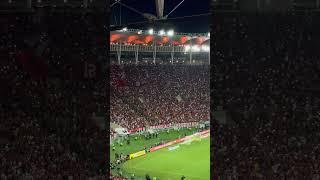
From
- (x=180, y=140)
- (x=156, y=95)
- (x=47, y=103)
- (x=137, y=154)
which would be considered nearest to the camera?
(x=47, y=103)

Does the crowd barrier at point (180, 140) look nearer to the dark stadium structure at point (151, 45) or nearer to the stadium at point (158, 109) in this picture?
the stadium at point (158, 109)

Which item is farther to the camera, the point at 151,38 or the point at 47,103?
the point at 151,38

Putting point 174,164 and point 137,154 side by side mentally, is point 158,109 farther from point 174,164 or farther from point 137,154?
point 174,164

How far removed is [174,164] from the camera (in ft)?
52.3

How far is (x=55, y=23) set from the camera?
11.0 meters

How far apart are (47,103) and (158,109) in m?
12.9

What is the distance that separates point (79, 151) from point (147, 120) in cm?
1266

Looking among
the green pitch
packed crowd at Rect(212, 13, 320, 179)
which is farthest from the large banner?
packed crowd at Rect(212, 13, 320, 179)

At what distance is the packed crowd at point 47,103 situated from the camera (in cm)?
936

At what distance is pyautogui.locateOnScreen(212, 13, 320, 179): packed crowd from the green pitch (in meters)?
1.39

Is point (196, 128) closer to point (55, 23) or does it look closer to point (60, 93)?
point (60, 93)

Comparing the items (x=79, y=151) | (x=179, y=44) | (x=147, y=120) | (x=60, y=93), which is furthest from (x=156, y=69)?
(x=79, y=151)

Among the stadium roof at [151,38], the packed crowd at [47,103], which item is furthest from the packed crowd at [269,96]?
the stadium roof at [151,38]

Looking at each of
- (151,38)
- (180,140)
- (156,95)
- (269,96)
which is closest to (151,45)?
(151,38)
